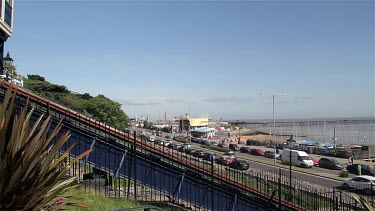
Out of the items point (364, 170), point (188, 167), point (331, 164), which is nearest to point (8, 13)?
point (188, 167)

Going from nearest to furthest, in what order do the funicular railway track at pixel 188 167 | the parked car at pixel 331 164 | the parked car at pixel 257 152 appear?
the funicular railway track at pixel 188 167
the parked car at pixel 331 164
the parked car at pixel 257 152

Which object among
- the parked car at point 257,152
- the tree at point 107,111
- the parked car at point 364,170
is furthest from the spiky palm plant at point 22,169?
the parked car at point 257,152

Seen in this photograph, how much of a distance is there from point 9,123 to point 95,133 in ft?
26.8

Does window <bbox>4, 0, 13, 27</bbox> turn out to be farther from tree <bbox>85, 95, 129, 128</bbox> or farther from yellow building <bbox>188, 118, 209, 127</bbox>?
yellow building <bbox>188, 118, 209, 127</bbox>

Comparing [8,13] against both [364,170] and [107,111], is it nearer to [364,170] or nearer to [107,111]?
[107,111]

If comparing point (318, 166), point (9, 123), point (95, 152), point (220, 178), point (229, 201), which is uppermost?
point (9, 123)

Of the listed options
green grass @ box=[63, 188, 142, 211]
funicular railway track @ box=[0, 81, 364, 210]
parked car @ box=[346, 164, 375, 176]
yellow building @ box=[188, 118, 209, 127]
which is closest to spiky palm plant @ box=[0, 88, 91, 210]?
green grass @ box=[63, 188, 142, 211]

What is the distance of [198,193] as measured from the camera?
13.2 metres

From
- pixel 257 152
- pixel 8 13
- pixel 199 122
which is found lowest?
pixel 257 152

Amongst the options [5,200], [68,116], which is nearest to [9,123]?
[5,200]

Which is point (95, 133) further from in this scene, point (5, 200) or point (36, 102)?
point (5, 200)

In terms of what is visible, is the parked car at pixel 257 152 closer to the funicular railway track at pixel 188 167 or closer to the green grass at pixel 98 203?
the funicular railway track at pixel 188 167

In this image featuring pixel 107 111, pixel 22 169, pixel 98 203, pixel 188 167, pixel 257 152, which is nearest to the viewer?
pixel 22 169

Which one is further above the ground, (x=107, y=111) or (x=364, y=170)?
(x=107, y=111)
